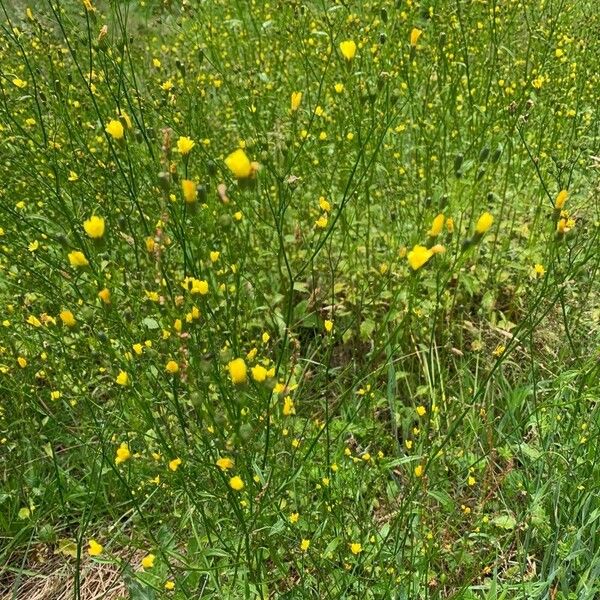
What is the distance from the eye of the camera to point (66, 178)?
7.14ft

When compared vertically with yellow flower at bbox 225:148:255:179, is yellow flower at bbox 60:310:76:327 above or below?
below

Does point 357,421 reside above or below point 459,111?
below

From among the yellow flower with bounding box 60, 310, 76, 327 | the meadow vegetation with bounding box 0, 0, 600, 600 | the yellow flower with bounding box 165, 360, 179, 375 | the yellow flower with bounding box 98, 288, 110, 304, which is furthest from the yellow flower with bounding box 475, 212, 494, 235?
the yellow flower with bounding box 60, 310, 76, 327

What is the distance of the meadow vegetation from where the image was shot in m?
1.41

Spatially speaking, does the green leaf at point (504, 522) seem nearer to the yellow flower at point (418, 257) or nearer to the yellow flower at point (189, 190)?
the yellow flower at point (418, 257)

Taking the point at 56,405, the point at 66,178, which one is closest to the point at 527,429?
the point at 56,405

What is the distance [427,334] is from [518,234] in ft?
2.12

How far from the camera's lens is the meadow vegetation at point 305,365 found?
1408mm

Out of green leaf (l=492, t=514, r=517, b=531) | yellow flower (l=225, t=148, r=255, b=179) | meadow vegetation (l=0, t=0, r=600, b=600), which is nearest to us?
yellow flower (l=225, t=148, r=255, b=179)

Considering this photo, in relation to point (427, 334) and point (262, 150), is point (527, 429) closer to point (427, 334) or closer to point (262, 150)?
point (427, 334)

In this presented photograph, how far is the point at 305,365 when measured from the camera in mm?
2092

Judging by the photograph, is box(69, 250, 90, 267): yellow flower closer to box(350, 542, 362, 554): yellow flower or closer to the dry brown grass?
box(350, 542, 362, 554): yellow flower

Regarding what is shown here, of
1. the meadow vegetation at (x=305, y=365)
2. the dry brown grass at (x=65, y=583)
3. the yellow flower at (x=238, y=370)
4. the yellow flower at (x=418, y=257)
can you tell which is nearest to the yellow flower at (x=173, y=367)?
the meadow vegetation at (x=305, y=365)

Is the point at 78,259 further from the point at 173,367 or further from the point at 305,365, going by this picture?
the point at 305,365
